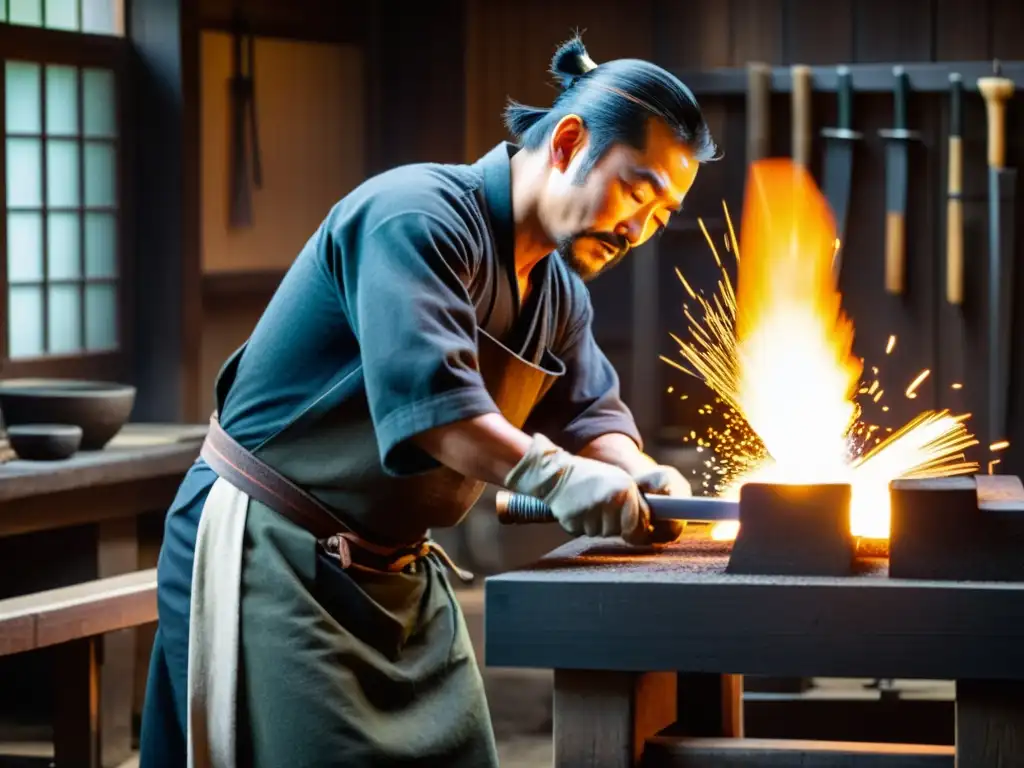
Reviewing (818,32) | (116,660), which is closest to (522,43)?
(818,32)

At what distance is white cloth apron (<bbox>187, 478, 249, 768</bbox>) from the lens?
2.73 meters

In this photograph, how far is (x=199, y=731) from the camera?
2.75 meters

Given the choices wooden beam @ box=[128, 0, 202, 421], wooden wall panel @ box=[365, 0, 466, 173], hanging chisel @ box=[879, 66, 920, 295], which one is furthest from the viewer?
wooden wall panel @ box=[365, 0, 466, 173]

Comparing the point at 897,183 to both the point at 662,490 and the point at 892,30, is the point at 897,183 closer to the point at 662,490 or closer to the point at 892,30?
the point at 892,30

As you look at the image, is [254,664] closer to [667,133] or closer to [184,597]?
[184,597]

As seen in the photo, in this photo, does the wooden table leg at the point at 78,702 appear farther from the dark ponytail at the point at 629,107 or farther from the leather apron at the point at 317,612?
the dark ponytail at the point at 629,107

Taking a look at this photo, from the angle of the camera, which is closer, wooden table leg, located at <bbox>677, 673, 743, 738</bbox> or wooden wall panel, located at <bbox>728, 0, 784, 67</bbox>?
wooden table leg, located at <bbox>677, 673, 743, 738</bbox>

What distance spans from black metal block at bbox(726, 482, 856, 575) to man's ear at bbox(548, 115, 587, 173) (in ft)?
1.94

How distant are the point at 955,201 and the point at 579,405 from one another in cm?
285

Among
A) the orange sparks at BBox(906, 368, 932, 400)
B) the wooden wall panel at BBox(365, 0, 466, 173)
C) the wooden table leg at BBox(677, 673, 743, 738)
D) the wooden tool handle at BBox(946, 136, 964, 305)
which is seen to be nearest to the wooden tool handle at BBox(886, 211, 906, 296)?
the wooden tool handle at BBox(946, 136, 964, 305)

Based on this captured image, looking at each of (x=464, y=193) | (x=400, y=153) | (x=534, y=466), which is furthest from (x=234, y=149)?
(x=534, y=466)

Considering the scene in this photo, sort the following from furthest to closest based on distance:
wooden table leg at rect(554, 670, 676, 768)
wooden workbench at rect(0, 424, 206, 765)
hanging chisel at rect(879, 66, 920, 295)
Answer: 1. hanging chisel at rect(879, 66, 920, 295)
2. wooden workbench at rect(0, 424, 206, 765)
3. wooden table leg at rect(554, 670, 676, 768)

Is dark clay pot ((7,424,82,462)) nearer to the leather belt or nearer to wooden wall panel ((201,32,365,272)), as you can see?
wooden wall panel ((201,32,365,272))

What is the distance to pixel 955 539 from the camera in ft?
8.28
